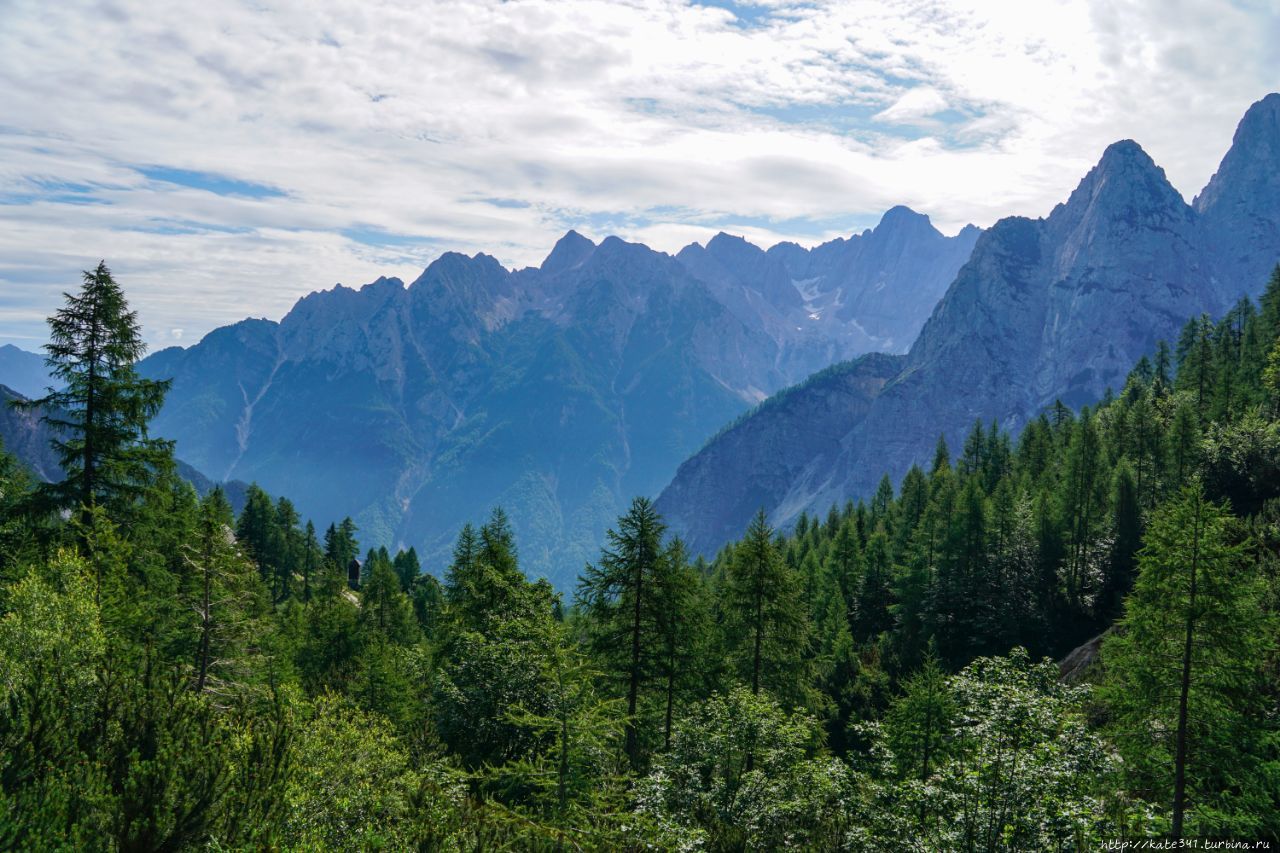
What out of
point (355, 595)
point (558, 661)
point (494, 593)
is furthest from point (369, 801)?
point (355, 595)

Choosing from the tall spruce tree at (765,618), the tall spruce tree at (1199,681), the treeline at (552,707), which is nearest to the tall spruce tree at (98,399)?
the treeline at (552,707)

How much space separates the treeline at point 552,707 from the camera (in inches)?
487

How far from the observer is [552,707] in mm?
22047

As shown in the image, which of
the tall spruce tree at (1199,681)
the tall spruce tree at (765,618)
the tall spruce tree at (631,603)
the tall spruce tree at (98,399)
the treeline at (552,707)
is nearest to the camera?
the treeline at (552,707)

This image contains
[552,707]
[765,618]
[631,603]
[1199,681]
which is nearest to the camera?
[1199,681]

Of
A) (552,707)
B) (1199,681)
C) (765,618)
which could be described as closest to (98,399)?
(552,707)

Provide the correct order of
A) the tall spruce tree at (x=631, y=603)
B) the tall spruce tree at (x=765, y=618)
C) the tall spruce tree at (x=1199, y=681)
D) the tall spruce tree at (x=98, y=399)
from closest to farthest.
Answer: the tall spruce tree at (x=1199, y=681) < the tall spruce tree at (x=98, y=399) < the tall spruce tree at (x=631, y=603) < the tall spruce tree at (x=765, y=618)

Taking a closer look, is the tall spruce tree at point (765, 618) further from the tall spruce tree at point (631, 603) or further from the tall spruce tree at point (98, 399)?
the tall spruce tree at point (98, 399)

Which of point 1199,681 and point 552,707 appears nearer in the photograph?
point 1199,681

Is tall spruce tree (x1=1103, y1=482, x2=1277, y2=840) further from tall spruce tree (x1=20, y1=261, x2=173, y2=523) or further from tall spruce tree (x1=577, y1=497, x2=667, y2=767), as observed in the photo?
tall spruce tree (x1=20, y1=261, x2=173, y2=523)

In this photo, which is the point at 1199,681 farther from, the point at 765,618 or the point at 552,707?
the point at 552,707

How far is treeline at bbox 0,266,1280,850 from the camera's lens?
12.4m

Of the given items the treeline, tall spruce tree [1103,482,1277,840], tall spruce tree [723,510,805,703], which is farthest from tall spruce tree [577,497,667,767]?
tall spruce tree [1103,482,1277,840]

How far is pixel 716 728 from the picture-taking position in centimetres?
2259
